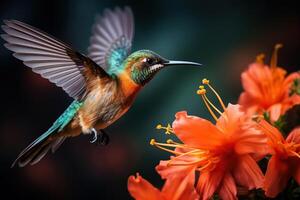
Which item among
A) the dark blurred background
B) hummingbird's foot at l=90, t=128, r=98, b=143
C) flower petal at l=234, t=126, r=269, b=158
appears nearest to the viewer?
flower petal at l=234, t=126, r=269, b=158

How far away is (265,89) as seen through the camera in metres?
1.06

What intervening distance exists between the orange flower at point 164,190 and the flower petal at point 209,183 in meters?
0.01

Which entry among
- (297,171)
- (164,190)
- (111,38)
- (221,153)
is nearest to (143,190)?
(164,190)

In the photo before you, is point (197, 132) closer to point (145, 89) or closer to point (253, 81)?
point (253, 81)

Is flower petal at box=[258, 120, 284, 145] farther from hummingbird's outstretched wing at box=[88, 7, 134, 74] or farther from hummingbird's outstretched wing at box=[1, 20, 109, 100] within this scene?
hummingbird's outstretched wing at box=[88, 7, 134, 74]

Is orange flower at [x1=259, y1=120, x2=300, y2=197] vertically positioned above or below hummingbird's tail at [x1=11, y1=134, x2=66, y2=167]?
above

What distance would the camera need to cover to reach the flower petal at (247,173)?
2.40 feet

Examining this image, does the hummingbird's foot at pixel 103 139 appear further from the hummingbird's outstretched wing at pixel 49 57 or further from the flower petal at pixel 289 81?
the flower petal at pixel 289 81

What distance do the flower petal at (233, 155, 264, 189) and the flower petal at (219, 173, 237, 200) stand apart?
1cm

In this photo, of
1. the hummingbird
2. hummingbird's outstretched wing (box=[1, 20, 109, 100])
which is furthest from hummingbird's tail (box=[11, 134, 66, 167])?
hummingbird's outstretched wing (box=[1, 20, 109, 100])

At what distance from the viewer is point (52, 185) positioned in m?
1.94

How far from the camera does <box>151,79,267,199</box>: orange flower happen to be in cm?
74

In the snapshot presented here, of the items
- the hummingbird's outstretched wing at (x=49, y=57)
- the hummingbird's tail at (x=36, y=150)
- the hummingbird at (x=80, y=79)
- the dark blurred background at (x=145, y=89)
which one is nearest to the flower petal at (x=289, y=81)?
the hummingbird at (x=80, y=79)

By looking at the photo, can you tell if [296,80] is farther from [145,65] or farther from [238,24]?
[238,24]
